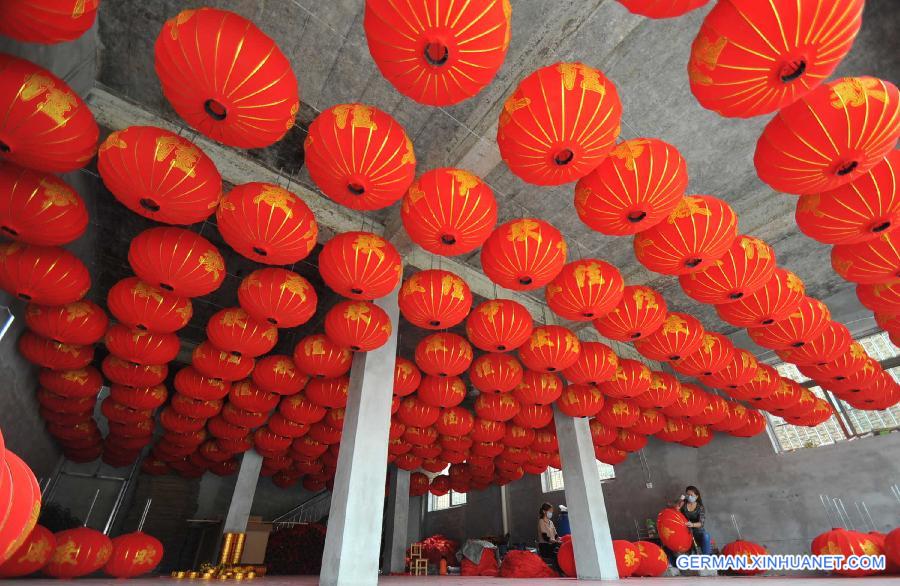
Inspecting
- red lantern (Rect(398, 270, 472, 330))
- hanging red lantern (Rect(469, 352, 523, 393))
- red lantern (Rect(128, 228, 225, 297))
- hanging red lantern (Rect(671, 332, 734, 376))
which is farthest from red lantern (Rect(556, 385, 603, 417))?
red lantern (Rect(128, 228, 225, 297))

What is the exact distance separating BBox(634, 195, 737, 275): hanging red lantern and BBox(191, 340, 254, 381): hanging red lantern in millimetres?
4674

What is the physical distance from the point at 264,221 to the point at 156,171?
65cm

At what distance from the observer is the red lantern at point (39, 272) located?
3.52 metres

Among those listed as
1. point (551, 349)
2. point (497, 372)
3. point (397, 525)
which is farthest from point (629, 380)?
point (397, 525)

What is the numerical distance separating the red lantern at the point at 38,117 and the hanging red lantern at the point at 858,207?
486 cm

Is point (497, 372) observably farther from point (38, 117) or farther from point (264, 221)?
point (38, 117)

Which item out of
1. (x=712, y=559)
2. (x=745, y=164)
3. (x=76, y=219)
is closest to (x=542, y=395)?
(x=745, y=164)

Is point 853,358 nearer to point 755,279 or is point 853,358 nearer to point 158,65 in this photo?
point 755,279

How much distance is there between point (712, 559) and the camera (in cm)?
711

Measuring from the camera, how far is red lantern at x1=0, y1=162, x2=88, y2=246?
2.98 meters

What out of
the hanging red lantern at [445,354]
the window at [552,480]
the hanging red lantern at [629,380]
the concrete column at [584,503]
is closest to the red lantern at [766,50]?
the hanging red lantern at [445,354]

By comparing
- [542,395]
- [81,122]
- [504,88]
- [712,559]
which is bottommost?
[712,559]

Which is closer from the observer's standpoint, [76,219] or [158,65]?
[158,65]

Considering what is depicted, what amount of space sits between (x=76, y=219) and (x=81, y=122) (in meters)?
1.05
